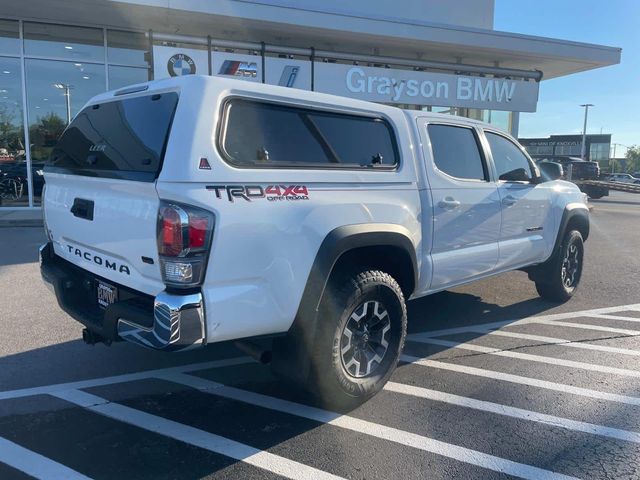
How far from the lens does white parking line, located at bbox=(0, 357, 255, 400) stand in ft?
12.3

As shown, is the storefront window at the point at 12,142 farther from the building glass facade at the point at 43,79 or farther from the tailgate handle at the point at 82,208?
the tailgate handle at the point at 82,208

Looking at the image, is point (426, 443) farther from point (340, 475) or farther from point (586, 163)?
point (586, 163)

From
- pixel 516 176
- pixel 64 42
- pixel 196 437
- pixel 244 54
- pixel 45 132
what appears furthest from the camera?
pixel 45 132

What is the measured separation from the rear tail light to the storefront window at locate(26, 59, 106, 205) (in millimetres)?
13353

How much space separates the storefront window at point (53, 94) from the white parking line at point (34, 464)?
13123 mm

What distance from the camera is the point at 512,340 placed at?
5012mm

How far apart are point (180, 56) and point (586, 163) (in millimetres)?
23609

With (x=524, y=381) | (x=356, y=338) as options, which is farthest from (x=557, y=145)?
(x=356, y=338)

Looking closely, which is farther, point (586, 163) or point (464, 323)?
point (586, 163)

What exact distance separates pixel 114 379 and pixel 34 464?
3.89 ft

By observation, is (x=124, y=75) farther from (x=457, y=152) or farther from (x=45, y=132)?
(x=457, y=152)

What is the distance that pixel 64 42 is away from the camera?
46.6 ft

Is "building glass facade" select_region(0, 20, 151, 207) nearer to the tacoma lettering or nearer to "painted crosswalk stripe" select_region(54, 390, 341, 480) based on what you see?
the tacoma lettering

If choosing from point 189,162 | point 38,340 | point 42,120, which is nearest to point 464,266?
point 189,162
